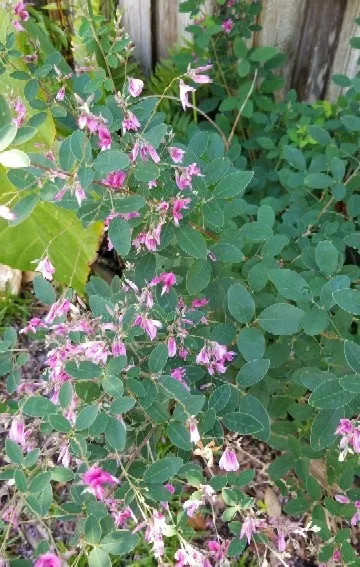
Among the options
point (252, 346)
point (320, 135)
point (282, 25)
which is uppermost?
point (282, 25)

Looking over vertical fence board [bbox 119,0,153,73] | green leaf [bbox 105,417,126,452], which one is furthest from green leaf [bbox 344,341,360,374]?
vertical fence board [bbox 119,0,153,73]

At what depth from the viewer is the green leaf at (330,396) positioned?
1.16m

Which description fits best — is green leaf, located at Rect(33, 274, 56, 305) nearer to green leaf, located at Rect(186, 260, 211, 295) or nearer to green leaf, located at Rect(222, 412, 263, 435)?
green leaf, located at Rect(186, 260, 211, 295)

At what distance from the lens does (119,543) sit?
996 millimetres

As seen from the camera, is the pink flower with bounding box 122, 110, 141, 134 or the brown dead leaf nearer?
the pink flower with bounding box 122, 110, 141, 134

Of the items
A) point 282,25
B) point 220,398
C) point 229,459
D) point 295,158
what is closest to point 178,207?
point 220,398

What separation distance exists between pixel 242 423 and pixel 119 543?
335 millimetres

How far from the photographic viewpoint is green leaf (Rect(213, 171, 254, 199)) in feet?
4.26

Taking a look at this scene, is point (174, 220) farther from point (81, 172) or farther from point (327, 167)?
point (327, 167)

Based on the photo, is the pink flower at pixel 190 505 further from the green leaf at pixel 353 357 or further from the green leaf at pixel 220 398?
the green leaf at pixel 353 357

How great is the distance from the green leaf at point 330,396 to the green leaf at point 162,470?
0.94 ft

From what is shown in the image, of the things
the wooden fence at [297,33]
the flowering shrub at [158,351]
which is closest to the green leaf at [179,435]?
the flowering shrub at [158,351]

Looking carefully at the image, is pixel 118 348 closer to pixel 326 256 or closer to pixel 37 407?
pixel 37 407

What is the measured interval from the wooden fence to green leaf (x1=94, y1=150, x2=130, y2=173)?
5.06 ft
